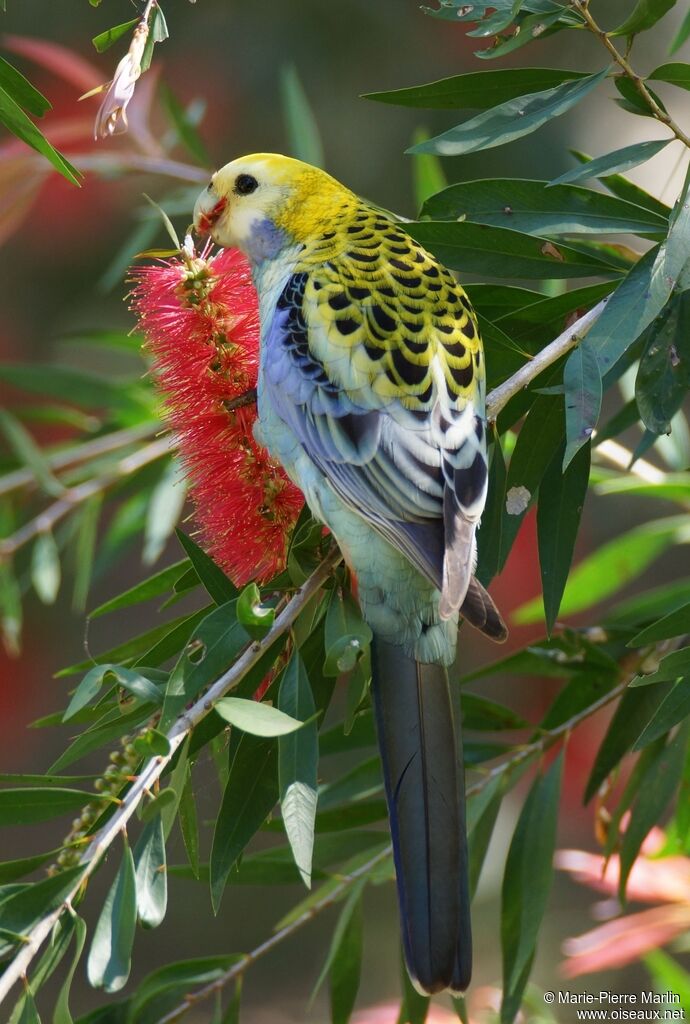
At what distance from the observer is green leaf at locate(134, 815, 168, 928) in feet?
3.13

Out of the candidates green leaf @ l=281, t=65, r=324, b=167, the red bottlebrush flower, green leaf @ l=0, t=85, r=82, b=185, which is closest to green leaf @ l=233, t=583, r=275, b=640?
the red bottlebrush flower

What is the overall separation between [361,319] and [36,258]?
246 centimetres

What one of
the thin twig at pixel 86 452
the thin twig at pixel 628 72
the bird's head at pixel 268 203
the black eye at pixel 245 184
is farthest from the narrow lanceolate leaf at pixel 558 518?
the thin twig at pixel 86 452

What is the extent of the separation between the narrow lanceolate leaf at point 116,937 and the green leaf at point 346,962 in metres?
0.55

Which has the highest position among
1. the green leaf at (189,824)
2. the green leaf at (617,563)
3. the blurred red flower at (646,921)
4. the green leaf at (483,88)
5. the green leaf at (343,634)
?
the green leaf at (483,88)

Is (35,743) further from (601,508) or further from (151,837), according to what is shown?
(151,837)

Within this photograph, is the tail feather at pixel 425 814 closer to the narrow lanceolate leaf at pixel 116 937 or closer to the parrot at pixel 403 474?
the parrot at pixel 403 474

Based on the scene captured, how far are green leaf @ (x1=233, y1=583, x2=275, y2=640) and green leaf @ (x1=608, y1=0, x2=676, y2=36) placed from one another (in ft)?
2.07

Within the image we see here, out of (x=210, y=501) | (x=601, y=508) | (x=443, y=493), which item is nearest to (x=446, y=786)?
(x=443, y=493)

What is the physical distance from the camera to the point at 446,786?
1135 millimetres

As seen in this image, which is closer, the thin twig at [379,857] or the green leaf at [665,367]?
the green leaf at [665,367]

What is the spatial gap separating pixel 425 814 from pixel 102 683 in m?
0.34

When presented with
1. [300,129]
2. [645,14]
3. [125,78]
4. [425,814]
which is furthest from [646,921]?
[300,129]

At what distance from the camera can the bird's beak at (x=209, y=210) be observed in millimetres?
1600
